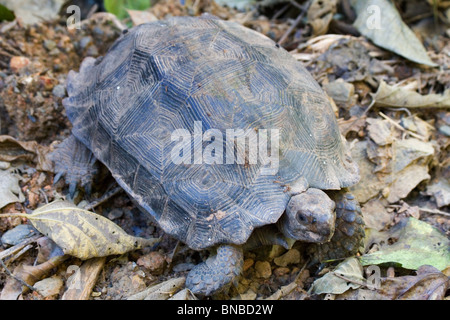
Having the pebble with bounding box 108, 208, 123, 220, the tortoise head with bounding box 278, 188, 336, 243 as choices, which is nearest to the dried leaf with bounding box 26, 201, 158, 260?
the pebble with bounding box 108, 208, 123, 220

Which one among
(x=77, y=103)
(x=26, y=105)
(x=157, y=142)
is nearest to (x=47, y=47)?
(x=26, y=105)

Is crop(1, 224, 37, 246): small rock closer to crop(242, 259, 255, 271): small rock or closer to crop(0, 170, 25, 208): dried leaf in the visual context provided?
crop(0, 170, 25, 208): dried leaf

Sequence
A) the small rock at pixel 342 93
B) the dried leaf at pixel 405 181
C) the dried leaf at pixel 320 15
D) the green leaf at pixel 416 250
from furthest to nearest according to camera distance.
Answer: the dried leaf at pixel 320 15
the small rock at pixel 342 93
the dried leaf at pixel 405 181
the green leaf at pixel 416 250

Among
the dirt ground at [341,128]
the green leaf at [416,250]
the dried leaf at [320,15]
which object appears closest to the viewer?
the green leaf at [416,250]

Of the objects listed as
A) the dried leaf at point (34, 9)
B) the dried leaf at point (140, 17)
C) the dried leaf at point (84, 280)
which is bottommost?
the dried leaf at point (84, 280)

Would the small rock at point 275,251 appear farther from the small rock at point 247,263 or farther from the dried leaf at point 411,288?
the dried leaf at point 411,288

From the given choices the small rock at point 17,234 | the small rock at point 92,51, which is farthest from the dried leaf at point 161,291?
the small rock at point 92,51
